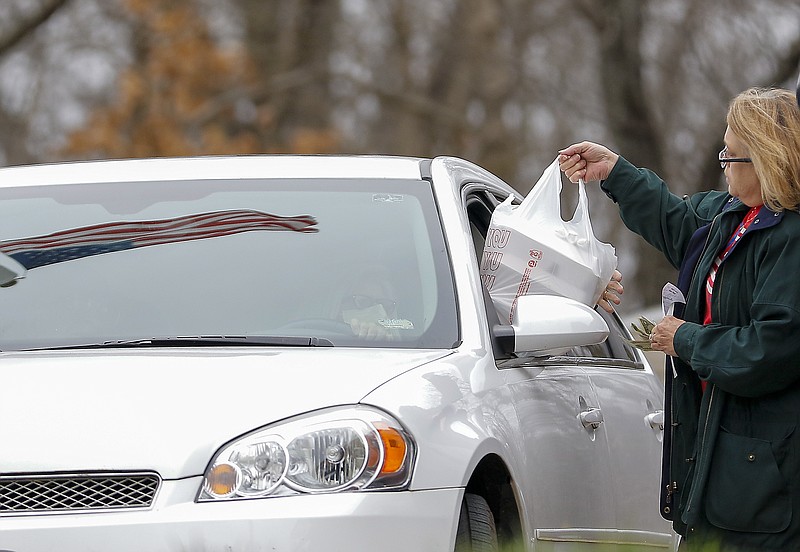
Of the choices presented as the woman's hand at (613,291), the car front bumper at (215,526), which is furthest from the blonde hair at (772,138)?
the car front bumper at (215,526)

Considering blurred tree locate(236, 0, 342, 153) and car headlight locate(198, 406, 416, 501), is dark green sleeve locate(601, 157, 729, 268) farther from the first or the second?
blurred tree locate(236, 0, 342, 153)

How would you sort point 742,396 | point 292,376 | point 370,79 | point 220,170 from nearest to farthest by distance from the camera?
point 292,376, point 742,396, point 220,170, point 370,79

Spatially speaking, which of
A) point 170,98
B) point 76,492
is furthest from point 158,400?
point 170,98

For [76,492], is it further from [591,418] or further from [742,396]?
[591,418]

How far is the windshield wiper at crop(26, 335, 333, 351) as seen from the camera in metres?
3.80

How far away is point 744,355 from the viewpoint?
392cm

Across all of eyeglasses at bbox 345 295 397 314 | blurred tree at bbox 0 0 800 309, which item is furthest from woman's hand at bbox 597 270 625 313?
blurred tree at bbox 0 0 800 309

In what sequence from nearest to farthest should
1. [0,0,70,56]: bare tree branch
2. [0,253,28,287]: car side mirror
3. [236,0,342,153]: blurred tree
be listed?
[0,253,28,287]: car side mirror
[0,0,70,56]: bare tree branch
[236,0,342,153]: blurred tree

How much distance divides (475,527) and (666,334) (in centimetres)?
92

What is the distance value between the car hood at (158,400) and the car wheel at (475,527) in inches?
14.5

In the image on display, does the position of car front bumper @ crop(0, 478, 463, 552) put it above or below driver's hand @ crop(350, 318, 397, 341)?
below

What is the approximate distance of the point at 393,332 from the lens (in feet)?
12.9

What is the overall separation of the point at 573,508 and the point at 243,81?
19.1 meters

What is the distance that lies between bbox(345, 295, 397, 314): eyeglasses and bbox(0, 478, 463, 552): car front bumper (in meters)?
0.92
